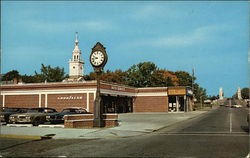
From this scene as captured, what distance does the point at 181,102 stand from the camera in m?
65.6

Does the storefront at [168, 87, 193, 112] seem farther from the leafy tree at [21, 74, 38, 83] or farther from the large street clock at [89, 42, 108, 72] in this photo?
the leafy tree at [21, 74, 38, 83]

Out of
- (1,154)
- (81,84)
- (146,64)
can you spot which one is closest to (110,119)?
(1,154)

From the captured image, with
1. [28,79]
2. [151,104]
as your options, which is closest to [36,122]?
[151,104]

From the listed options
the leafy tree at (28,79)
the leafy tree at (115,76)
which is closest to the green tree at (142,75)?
the leafy tree at (115,76)

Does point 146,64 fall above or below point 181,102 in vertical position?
above

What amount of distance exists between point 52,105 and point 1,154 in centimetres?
3682

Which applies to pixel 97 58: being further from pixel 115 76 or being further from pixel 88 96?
pixel 115 76

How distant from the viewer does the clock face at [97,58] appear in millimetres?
21008

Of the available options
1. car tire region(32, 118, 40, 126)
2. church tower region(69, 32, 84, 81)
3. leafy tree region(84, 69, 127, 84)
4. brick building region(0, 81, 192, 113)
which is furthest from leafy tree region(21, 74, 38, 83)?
car tire region(32, 118, 40, 126)

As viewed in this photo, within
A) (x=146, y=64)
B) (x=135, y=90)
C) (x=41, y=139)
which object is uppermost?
(x=146, y=64)

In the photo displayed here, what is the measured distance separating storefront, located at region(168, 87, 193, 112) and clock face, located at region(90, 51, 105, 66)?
38846mm

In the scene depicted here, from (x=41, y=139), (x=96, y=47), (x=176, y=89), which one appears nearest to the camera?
(x=41, y=139)

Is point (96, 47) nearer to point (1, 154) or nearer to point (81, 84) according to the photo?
point (1, 154)

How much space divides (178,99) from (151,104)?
22.5 feet
